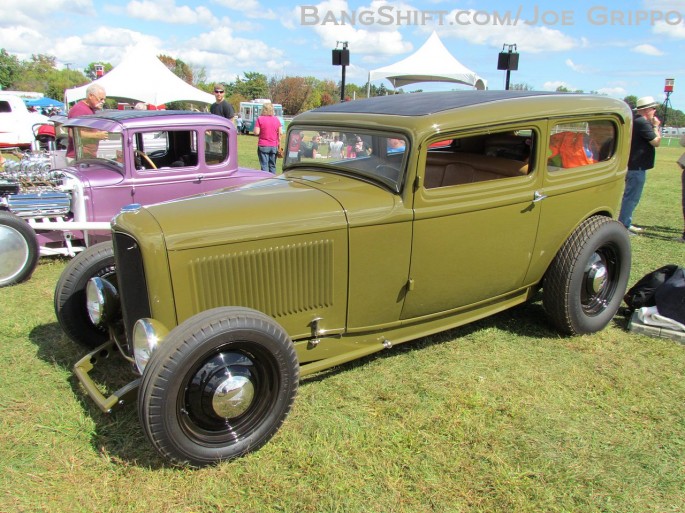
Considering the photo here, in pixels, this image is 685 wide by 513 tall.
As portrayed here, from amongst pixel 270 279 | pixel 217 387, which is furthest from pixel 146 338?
pixel 270 279

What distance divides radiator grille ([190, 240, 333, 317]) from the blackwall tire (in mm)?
3068

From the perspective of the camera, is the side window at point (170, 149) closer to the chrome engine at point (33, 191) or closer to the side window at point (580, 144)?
the chrome engine at point (33, 191)

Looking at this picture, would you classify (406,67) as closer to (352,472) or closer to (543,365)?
(543,365)

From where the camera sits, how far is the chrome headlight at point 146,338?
90.8 inches

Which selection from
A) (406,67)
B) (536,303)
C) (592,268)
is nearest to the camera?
(592,268)

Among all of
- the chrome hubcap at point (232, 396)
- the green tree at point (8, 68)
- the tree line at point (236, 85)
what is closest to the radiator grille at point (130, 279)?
the chrome hubcap at point (232, 396)

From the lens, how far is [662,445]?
2.55 m

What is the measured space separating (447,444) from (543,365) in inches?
44.8

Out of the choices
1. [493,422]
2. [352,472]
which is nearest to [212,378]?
[352,472]

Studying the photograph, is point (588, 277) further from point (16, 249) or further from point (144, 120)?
point (16, 249)

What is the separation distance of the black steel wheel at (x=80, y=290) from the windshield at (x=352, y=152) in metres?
1.40

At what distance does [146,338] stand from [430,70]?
14.8 metres

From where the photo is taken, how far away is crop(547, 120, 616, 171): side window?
11.2ft

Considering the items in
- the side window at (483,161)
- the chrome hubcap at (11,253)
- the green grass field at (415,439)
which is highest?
the side window at (483,161)
